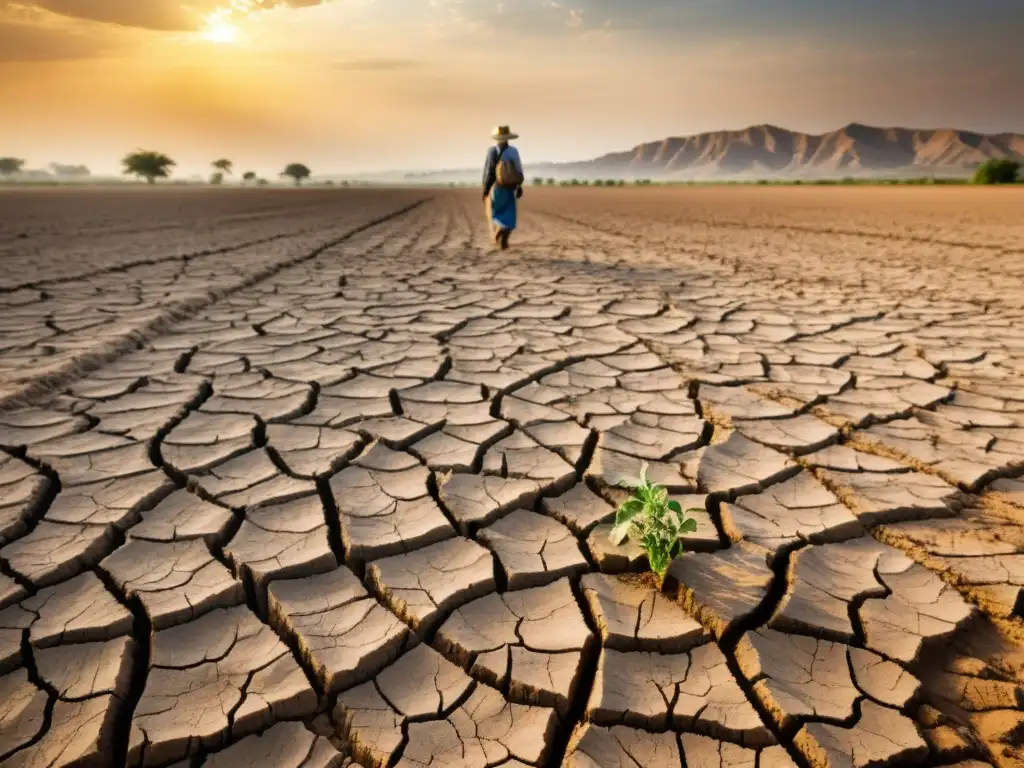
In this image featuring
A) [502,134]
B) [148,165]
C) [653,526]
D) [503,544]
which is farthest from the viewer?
[148,165]

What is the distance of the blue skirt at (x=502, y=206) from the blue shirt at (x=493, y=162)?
127 millimetres

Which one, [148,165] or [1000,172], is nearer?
[1000,172]

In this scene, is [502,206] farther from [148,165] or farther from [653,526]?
[148,165]

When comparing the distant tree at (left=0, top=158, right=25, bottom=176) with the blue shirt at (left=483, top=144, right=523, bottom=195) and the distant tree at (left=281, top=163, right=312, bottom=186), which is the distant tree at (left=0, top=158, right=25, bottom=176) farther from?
the blue shirt at (left=483, top=144, right=523, bottom=195)

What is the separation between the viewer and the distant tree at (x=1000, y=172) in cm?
2841

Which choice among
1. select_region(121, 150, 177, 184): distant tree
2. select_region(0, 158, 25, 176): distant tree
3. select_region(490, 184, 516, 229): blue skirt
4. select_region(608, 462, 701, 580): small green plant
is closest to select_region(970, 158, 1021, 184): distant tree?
select_region(490, 184, 516, 229): blue skirt

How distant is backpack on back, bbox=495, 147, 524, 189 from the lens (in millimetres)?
5781

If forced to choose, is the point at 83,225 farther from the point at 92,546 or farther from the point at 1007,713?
the point at 1007,713

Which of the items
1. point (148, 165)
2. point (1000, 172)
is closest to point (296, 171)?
point (148, 165)

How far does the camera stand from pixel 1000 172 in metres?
28.4

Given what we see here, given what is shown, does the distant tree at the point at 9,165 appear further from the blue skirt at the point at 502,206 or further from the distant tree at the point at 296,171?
the blue skirt at the point at 502,206

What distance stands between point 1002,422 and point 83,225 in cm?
1248

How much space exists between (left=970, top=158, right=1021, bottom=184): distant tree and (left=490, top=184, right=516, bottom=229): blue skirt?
31.5 m

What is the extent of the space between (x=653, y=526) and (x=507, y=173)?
494 cm
